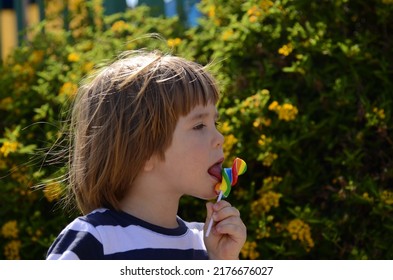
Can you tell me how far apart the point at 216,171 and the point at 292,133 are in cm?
141

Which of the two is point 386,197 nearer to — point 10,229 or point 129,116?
point 129,116

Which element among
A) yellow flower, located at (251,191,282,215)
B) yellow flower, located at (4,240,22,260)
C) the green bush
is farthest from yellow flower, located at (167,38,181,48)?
yellow flower, located at (4,240,22,260)

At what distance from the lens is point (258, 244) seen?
11.5 ft

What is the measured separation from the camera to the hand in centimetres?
221

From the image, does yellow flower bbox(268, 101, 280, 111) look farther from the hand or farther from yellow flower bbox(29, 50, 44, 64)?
yellow flower bbox(29, 50, 44, 64)

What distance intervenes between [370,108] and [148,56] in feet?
4.93

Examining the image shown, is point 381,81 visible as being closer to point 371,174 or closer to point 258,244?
point 371,174

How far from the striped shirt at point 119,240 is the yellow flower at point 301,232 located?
47.7 inches

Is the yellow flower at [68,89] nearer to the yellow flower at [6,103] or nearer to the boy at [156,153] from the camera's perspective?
the yellow flower at [6,103]

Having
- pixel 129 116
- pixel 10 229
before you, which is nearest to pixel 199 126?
pixel 129 116

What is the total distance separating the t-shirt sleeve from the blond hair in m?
0.21
